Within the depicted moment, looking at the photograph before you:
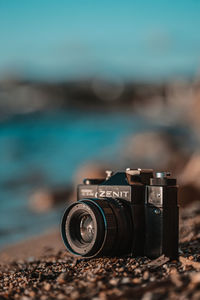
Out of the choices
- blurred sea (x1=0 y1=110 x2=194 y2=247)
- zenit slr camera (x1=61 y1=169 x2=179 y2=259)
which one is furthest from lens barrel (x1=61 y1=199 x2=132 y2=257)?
blurred sea (x1=0 y1=110 x2=194 y2=247)

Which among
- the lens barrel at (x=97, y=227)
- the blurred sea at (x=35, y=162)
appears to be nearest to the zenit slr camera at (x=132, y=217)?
the lens barrel at (x=97, y=227)

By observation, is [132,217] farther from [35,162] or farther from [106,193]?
[35,162]

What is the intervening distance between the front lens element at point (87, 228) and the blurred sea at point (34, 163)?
2184 mm

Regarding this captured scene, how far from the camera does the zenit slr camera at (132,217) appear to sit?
236 centimetres

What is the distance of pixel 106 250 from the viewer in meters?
2.32

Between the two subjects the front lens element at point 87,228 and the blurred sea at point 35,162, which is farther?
the blurred sea at point 35,162

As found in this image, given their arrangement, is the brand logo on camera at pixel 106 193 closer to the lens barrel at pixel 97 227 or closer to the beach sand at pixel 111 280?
the lens barrel at pixel 97 227

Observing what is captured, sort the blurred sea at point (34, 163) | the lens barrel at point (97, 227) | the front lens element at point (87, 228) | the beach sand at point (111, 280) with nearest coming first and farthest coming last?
the beach sand at point (111, 280)
the lens barrel at point (97, 227)
the front lens element at point (87, 228)
the blurred sea at point (34, 163)

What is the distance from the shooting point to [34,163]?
13.6 metres

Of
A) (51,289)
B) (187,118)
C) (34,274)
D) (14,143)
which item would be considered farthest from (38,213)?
(187,118)

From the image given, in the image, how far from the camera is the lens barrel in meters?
2.30

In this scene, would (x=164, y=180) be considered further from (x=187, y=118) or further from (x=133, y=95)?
(x=133, y=95)

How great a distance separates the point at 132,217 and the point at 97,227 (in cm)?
22

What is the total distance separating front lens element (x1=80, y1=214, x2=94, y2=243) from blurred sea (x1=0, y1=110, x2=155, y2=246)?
2.18m
